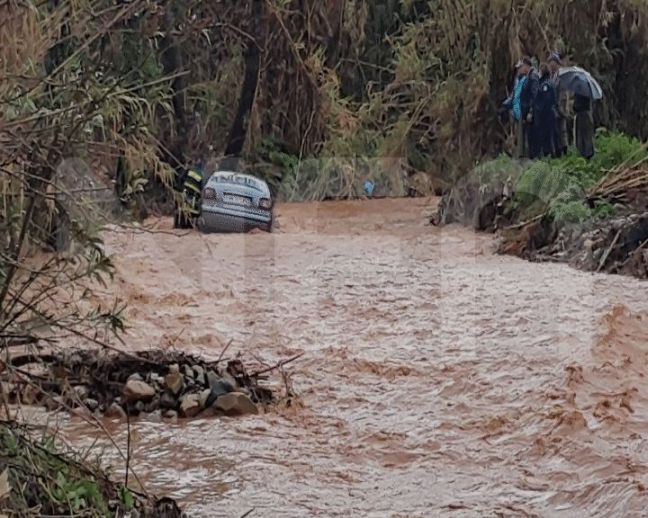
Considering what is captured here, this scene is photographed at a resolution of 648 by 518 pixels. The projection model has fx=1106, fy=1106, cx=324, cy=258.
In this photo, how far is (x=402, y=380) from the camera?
287 inches

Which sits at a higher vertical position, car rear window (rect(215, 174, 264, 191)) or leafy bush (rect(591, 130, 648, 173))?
leafy bush (rect(591, 130, 648, 173))

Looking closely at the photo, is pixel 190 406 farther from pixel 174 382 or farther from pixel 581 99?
pixel 581 99

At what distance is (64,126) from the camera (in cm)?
368

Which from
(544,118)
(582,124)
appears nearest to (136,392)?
(544,118)

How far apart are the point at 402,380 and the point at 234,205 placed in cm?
647

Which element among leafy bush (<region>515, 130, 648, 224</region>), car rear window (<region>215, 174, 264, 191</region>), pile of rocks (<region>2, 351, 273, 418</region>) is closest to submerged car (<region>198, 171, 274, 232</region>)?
car rear window (<region>215, 174, 264, 191</region>)

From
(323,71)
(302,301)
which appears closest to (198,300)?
(302,301)

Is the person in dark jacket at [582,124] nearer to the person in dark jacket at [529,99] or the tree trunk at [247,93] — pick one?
the person in dark jacket at [529,99]

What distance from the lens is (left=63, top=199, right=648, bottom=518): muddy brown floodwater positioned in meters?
5.15

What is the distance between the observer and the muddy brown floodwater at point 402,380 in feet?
16.9

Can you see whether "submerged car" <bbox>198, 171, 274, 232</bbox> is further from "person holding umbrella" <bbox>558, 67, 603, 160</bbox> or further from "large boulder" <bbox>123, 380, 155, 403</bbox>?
"large boulder" <bbox>123, 380, 155, 403</bbox>

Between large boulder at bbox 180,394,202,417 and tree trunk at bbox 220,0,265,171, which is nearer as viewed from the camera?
large boulder at bbox 180,394,202,417

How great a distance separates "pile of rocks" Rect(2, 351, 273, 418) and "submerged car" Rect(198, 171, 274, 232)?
6226 millimetres

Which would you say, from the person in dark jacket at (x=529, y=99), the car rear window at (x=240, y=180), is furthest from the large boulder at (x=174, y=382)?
the person in dark jacket at (x=529, y=99)
